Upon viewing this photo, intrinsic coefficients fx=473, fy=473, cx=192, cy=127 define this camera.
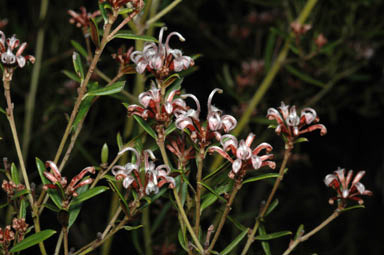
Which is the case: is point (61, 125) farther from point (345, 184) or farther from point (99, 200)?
point (345, 184)

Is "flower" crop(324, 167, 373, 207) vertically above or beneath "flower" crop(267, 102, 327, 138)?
beneath

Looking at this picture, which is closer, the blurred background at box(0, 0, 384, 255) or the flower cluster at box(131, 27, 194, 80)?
the flower cluster at box(131, 27, 194, 80)

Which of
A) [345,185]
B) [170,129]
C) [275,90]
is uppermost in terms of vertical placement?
[170,129]

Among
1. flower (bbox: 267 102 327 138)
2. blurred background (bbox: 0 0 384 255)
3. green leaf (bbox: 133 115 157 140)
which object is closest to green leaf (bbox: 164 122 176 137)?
green leaf (bbox: 133 115 157 140)

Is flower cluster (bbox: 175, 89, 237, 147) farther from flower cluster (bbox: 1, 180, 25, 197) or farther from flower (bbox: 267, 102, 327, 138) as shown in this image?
flower cluster (bbox: 1, 180, 25, 197)

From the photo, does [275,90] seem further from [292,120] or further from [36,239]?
[36,239]

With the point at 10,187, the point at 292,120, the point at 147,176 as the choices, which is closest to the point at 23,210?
the point at 10,187

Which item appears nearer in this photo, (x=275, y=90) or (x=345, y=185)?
(x=345, y=185)

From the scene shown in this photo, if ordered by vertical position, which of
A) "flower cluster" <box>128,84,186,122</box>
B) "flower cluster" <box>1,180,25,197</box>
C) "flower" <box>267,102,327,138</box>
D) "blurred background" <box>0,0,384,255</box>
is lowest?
"blurred background" <box>0,0,384,255</box>
